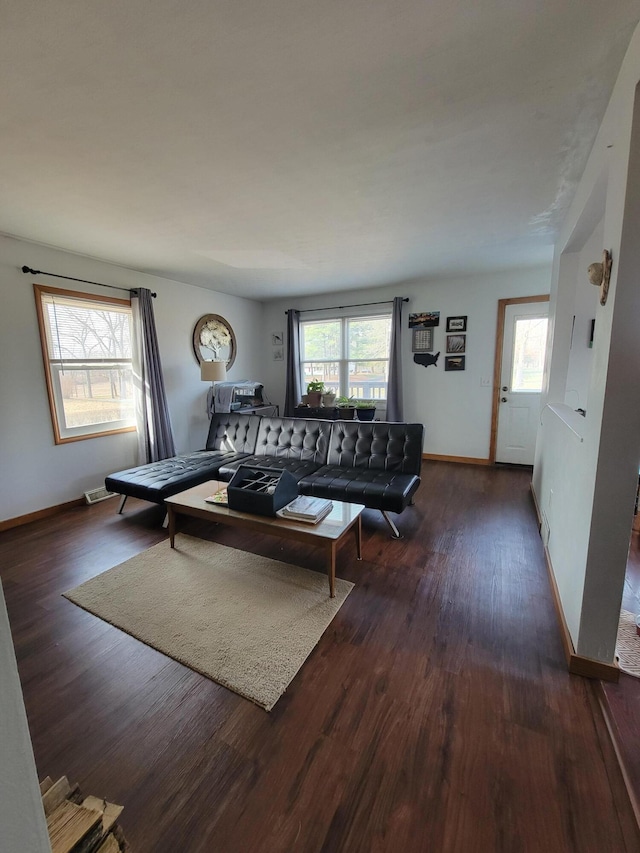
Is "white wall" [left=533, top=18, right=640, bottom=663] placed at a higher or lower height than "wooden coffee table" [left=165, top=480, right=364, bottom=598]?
higher

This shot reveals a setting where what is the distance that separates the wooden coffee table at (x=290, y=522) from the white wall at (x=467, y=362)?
2.86 metres

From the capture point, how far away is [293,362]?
545 centimetres

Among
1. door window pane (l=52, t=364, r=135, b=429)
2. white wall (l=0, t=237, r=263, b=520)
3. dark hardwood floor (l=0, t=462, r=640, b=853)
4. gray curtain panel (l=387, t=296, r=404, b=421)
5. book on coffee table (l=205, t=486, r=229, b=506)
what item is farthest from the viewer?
gray curtain panel (l=387, t=296, r=404, b=421)

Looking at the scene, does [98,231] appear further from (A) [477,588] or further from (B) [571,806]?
(B) [571,806]

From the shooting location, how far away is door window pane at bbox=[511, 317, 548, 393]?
410 cm

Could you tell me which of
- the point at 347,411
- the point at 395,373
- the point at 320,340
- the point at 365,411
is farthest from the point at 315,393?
the point at 395,373

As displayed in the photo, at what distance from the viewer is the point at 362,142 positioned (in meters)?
1.71

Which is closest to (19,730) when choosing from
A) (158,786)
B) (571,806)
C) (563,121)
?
(158,786)

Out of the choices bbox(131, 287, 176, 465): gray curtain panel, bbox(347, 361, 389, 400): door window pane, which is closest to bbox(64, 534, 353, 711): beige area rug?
bbox(131, 287, 176, 465): gray curtain panel

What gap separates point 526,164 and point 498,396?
2896 millimetres

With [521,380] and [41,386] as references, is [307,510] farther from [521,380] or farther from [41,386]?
[521,380]

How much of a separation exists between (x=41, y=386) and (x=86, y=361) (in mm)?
472

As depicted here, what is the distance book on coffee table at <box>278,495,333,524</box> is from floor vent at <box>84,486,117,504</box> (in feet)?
7.24

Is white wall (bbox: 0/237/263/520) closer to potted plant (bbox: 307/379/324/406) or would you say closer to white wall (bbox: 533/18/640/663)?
potted plant (bbox: 307/379/324/406)
